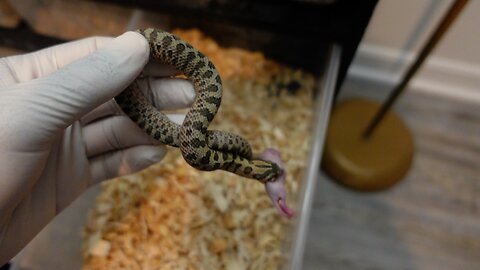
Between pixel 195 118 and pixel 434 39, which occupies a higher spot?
pixel 434 39

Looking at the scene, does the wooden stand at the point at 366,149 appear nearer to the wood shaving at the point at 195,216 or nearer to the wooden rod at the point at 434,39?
the wooden rod at the point at 434,39

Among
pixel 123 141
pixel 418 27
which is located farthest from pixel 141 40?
pixel 418 27

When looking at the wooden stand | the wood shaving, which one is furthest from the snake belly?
the wooden stand

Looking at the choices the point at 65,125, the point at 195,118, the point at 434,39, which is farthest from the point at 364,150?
the point at 65,125

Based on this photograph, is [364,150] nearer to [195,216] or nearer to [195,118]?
[195,216]

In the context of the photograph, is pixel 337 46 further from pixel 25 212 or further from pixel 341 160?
pixel 25 212
